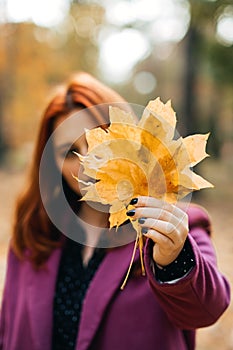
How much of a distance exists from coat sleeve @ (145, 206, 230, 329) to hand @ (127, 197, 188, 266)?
54 mm

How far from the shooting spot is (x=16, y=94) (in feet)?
42.0

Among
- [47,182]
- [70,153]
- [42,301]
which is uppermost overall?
[70,153]

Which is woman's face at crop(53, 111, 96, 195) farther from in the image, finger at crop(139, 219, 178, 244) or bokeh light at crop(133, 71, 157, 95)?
bokeh light at crop(133, 71, 157, 95)

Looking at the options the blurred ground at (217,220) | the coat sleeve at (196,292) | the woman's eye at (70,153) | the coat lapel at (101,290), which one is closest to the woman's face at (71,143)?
the woman's eye at (70,153)

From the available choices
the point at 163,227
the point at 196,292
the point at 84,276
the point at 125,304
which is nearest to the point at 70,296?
the point at 84,276

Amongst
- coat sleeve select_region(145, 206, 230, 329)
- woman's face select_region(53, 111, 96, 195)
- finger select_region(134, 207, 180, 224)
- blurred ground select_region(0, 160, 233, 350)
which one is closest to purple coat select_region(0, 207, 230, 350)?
coat sleeve select_region(145, 206, 230, 329)

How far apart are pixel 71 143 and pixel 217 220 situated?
20.0 feet

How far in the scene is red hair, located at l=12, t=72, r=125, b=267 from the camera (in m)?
1.31

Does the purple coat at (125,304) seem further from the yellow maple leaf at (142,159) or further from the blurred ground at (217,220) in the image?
the blurred ground at (217,220)

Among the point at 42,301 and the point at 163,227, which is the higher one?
the point at 163,227

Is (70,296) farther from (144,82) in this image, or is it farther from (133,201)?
(144,82)

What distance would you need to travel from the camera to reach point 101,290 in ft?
4.03

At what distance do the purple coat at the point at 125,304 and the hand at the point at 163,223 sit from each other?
0.06 meters

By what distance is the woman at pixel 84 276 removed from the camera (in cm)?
99
